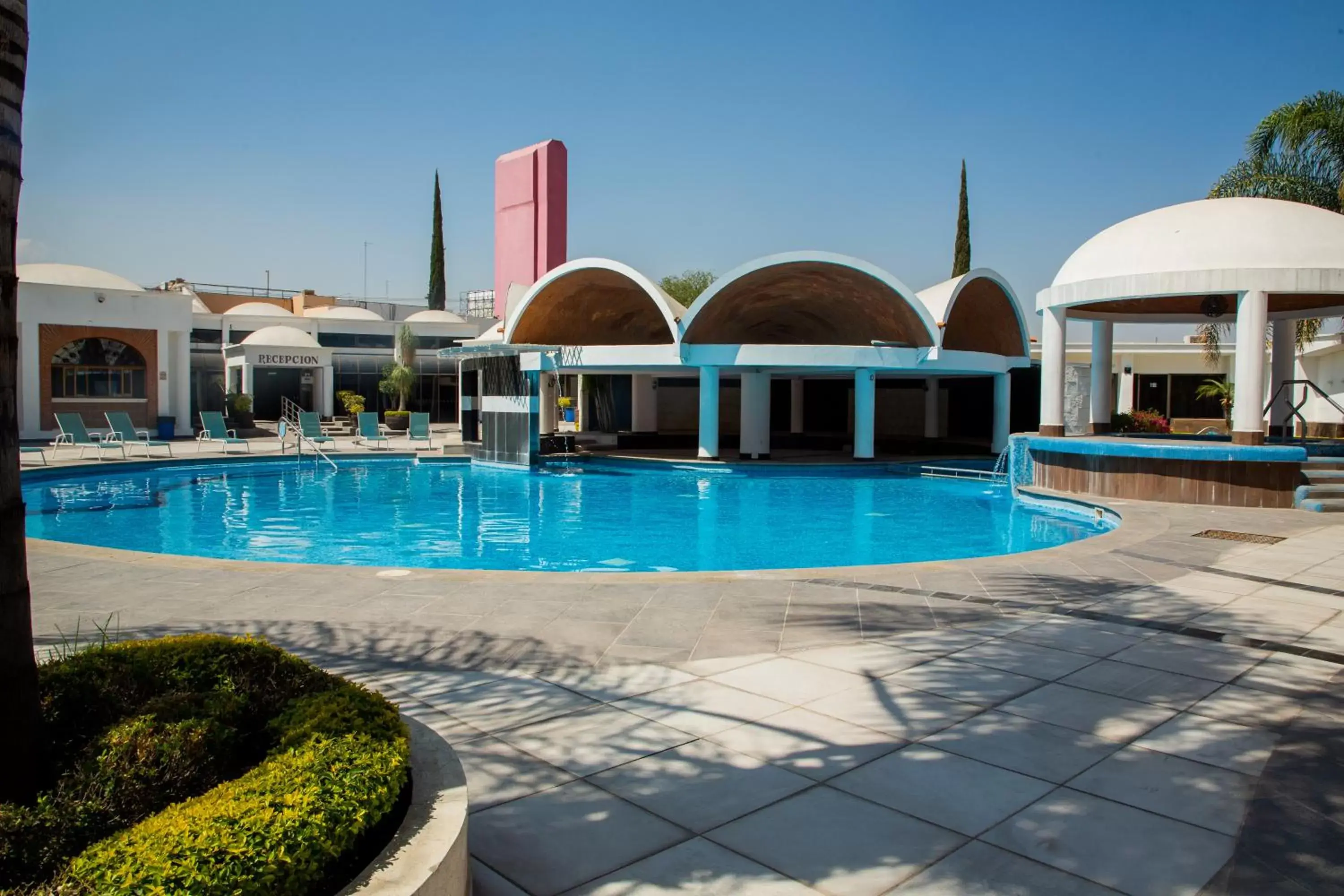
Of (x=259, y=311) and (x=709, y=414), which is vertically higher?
(x=259, y=311)

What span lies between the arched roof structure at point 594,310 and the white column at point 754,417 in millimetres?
2295

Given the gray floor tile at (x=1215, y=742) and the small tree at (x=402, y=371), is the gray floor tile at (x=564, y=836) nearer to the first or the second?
the gray floor tile at (x=1215, y=742)

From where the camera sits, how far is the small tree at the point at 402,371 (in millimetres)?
39031

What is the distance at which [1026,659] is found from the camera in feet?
20.0

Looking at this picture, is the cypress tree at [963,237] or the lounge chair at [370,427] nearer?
the lounge chair at [370,427]

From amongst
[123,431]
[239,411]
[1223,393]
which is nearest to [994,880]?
[123,431]

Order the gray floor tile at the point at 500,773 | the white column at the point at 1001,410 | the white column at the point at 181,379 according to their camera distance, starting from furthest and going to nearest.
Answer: the white column at the point at 181,379
the white column at the point at 1001,410
the gray floor tile at the point at 500,773

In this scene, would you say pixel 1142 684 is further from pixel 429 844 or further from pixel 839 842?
pixel 429 844

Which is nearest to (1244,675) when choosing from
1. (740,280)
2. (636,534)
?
(636,534)

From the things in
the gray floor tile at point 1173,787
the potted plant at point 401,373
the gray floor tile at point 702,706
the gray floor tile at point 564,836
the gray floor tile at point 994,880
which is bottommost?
the gray floor tile at point 564,836

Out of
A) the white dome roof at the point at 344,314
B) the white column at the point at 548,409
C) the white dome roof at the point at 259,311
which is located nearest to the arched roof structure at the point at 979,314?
the white column at the point at 548,409

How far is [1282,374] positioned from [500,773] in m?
19.4

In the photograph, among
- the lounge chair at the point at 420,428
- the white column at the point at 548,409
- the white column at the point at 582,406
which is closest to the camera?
the lounge chair at the point at 420,428

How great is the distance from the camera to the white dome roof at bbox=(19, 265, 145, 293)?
2839 centimetres
